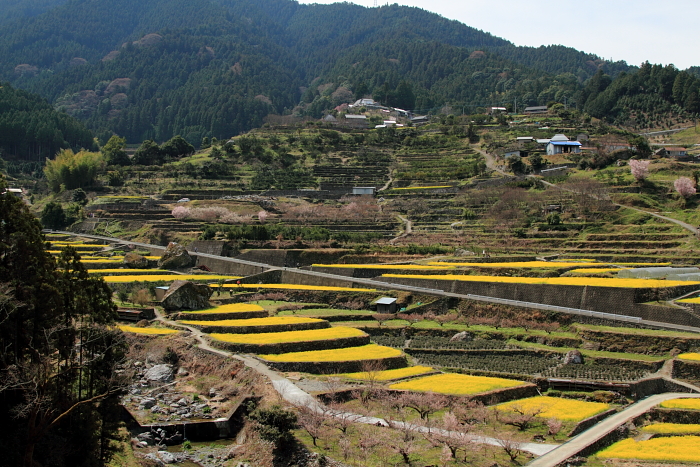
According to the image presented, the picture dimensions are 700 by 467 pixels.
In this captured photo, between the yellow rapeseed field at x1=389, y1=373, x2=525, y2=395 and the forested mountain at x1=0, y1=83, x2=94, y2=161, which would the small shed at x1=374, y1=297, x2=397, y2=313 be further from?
the forested mountain at x1=0, y1=83, x2=94, y2=161

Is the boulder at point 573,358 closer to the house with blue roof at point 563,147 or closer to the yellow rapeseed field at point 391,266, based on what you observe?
the yellow rapeseed field at point 391,266

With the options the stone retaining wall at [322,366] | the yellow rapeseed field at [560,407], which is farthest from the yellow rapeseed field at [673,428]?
the stone retaining wall at [322,366]

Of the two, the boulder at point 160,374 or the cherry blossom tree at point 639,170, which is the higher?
the cherry blossom tree at point 639,170

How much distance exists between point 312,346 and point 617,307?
14696 mm

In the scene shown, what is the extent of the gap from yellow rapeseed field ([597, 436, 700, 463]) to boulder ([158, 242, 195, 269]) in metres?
35.8

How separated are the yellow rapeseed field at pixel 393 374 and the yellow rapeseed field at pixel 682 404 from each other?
826cm

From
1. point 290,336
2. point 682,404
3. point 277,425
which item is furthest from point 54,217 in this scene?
point 682,404

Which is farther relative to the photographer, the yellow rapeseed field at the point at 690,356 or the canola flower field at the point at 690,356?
the yellow rapeseed field at the point at 690,356

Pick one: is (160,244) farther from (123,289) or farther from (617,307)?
(617,307)

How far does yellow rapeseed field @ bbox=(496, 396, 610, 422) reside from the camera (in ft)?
68.4

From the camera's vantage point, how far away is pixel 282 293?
4169 cm

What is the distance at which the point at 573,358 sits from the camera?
27531mm

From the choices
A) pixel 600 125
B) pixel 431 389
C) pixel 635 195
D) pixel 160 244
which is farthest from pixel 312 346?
pixel 600 125

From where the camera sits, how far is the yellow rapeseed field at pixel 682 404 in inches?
863
